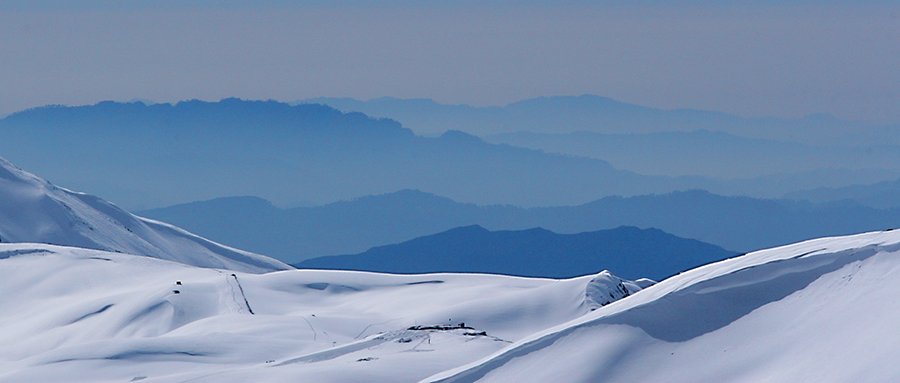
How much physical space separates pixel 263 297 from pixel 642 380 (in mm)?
29053

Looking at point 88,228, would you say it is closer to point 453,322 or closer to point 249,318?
point 249,318

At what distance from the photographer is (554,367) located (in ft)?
46.4

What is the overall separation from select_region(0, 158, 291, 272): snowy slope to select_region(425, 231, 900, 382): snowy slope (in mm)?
78338

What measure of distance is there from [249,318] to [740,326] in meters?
21.9

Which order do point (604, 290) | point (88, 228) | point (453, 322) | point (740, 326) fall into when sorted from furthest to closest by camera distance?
point (88, 228) → point (604, 290) → point (453, 322) → point (740, 326)

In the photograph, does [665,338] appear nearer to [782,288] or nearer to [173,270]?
[782,288]

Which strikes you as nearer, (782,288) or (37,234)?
(782,288)

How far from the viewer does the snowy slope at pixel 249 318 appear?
21.5m

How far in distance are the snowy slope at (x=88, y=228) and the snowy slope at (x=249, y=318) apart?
35197 millimetres

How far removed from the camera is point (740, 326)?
1373cm

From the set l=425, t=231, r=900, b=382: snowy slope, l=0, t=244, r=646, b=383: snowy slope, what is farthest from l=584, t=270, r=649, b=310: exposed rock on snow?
l=425, t=231, r=900, b=382: snowy slope

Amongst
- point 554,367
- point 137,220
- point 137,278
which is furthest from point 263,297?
point 137,220

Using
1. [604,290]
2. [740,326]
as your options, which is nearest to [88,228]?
[604,290]

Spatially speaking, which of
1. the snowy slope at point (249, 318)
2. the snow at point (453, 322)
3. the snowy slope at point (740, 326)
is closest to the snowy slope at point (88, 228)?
the snow at point (453, 322)
